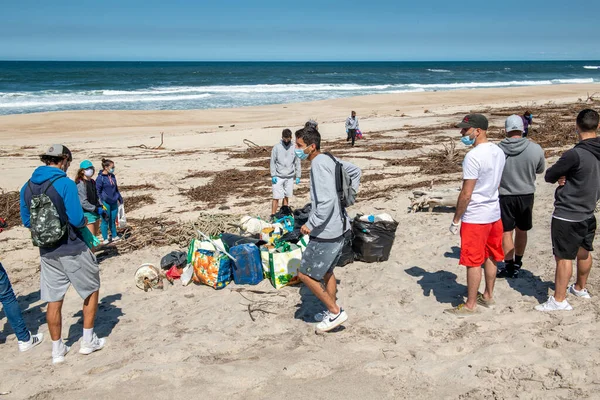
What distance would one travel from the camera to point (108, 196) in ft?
23.9

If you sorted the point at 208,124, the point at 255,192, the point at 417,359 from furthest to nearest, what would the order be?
the point at 208,124, the point at 255,192, the point at 417,359

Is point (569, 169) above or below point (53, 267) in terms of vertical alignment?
above

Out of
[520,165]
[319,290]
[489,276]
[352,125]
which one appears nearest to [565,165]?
[520,165]

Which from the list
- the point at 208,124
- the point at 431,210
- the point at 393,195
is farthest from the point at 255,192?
the point at 208,124

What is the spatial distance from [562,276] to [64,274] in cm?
443

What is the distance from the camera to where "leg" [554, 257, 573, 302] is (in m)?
4.32

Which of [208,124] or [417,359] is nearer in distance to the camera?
[417,359]

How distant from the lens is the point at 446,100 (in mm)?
38312

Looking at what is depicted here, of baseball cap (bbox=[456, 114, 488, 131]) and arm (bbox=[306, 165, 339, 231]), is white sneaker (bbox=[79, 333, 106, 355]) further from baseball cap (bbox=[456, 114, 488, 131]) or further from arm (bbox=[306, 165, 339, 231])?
baseball cap (bbox=[456, 114, 488, 131])

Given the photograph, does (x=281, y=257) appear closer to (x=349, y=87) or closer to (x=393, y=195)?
(x=393, y=195)

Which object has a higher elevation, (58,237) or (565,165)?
(565,165)

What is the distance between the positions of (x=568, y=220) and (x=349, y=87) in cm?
5332

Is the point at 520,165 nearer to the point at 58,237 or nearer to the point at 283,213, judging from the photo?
the point at 283,213

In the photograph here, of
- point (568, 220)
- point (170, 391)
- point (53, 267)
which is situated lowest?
point (170, 391)
